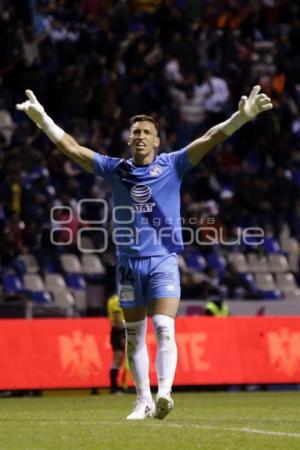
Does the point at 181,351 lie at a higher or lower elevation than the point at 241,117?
lower

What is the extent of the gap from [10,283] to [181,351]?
359 cm

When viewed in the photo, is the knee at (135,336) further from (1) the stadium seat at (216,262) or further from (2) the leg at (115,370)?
(1) the stadium seat at (216,262)

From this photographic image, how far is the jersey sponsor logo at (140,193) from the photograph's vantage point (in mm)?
11250

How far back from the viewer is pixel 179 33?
28969 millimetres

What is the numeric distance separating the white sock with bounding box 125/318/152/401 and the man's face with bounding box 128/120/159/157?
1.50 meters

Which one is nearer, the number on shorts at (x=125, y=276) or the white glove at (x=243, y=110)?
the white glove at (x=243, y=110)

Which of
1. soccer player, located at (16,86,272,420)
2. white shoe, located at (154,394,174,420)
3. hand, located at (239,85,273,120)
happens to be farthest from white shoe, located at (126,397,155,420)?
hand, located at (239,85,273,120)

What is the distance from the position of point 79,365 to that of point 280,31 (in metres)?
14.4

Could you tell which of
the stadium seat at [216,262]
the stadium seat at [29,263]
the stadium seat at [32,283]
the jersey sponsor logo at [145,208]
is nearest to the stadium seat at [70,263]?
the stadium seat at [29,263]

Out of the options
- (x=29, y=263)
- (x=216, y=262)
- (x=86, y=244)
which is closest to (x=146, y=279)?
(x=29, y=263)

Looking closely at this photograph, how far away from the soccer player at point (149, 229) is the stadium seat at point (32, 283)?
11308 mm

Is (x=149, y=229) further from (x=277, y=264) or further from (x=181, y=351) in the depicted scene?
(x=277, y=264)

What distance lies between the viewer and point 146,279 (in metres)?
11.2

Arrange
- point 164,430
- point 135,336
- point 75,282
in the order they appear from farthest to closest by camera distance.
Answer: point 75,282 < point 135,336 < point 164,430
